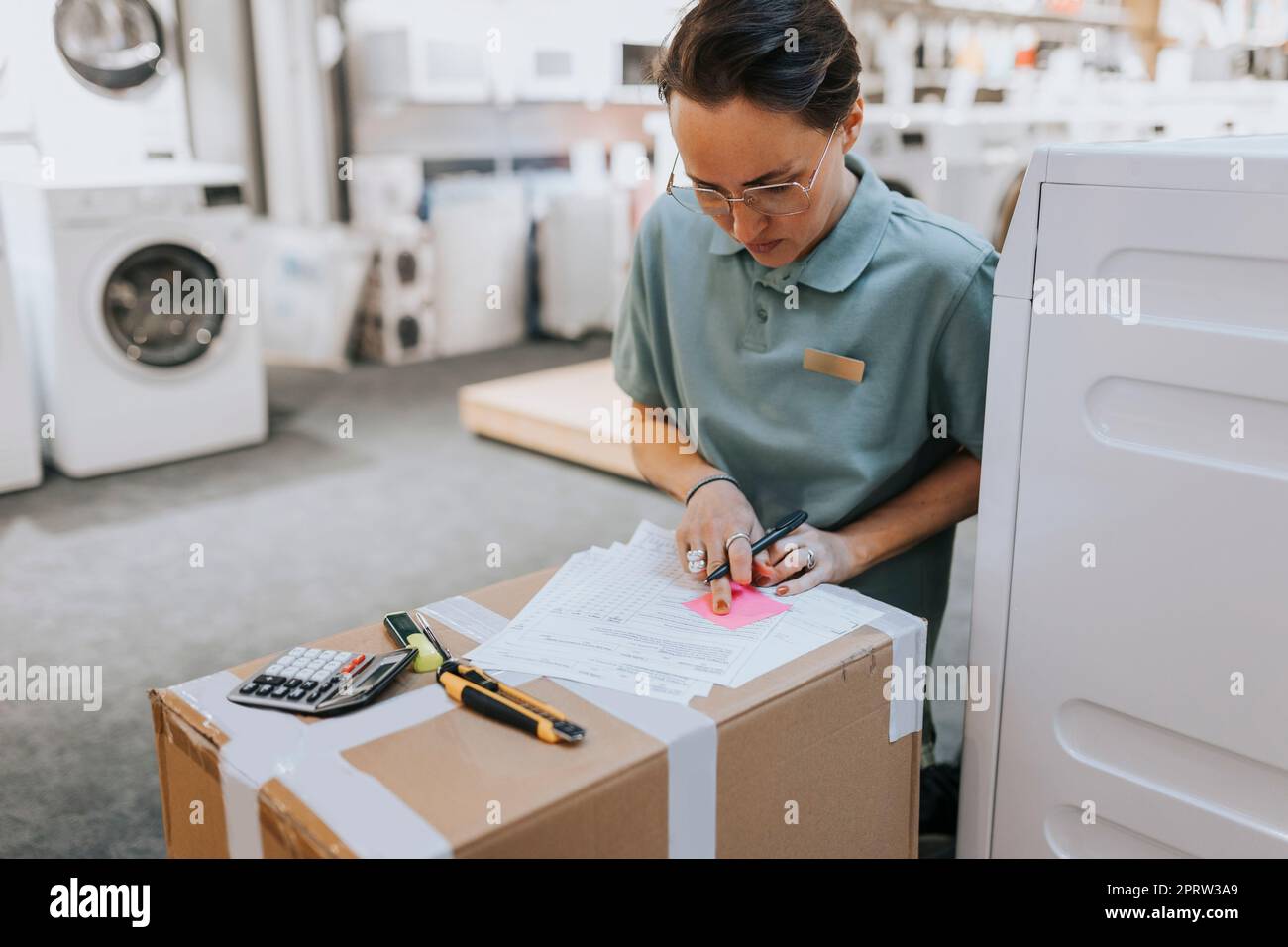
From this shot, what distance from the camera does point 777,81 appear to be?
104 centimetres

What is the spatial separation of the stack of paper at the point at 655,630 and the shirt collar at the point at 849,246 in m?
0.32

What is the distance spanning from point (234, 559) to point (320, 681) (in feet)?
6.54

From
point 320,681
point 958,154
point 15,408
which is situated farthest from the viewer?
point 958,154

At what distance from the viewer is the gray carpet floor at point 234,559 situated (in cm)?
189

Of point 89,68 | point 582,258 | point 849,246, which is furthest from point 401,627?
point 582,258

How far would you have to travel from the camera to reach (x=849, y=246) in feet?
3.94

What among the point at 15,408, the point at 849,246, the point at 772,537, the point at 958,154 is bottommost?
the point at 15,408

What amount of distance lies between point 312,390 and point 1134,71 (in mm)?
4951

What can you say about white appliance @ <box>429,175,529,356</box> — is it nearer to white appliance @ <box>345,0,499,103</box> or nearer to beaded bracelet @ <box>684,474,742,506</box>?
white appliance @ <box>345,0,499,103</box>

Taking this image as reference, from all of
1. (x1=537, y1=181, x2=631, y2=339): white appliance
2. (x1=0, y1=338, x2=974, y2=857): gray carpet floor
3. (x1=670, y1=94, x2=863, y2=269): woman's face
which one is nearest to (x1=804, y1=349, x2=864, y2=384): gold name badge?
(x1=670, y1=94, x2=863, y2=269): woman's face

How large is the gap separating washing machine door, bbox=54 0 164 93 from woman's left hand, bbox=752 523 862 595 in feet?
11.3

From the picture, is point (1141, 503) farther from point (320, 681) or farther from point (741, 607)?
point (320, 681)
